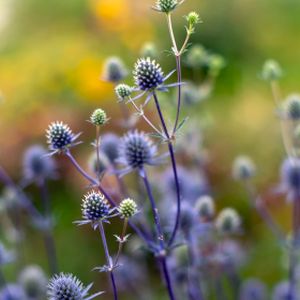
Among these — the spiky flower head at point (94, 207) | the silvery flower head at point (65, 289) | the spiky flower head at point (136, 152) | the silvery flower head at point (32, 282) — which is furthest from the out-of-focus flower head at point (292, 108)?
the silvery flower head at point (32, 282)

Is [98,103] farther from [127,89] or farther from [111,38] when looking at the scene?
[127,89]

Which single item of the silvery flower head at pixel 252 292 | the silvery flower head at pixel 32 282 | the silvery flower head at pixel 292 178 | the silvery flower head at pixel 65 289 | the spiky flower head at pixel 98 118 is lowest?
the silvery flower head at pixel 65 289

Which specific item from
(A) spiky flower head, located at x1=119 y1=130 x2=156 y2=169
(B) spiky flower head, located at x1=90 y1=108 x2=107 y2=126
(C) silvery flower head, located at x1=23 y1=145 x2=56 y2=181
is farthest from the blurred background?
(B) spiky flower head, located at x1=90 y1=108 x2=107 y2=126

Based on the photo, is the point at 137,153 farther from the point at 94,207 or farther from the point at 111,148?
the point at 111,148

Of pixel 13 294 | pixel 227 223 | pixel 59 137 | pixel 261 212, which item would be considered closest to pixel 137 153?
pixel 59 137

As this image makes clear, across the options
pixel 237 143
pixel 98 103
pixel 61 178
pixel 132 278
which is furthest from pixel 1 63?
pixel 132 278

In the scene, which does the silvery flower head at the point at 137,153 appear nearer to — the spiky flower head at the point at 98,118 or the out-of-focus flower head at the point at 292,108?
the spiky flower head at the point at 98,118
